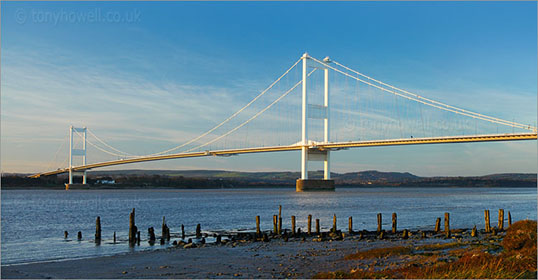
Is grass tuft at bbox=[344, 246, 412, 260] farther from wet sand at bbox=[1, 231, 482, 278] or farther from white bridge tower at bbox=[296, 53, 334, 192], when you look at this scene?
white bridge tower at bbox=[296, 53, 334, 192]

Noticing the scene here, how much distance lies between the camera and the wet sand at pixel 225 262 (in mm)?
14055

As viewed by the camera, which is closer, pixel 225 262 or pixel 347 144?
pixel 225 262

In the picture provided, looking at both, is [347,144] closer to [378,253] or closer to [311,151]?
[311,151]

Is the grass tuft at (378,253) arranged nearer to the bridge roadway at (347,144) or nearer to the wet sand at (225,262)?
the wet sand at (225,262)

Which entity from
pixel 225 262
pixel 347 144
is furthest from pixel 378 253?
pixel 347 144

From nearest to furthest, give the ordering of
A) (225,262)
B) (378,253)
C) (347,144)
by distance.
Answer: (378,253) → (225,262) → (347,144)

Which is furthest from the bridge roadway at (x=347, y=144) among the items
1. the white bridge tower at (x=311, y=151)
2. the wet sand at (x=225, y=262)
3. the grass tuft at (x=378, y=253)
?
the grass tuft at (x=378, y=253)

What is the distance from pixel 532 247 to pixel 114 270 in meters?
11.1

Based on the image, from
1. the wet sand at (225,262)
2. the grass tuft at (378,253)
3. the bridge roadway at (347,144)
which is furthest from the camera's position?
the bridge roadway at (347,144)

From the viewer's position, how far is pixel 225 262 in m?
16.0

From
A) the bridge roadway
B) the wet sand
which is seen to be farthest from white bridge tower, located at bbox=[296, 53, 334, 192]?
the wet sand

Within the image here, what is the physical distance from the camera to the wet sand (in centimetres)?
1405

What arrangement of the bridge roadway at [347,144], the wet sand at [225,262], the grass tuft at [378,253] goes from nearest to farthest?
1. the wet sand at [225,262]
2. the grass tuft at [378,253]
3. the bridge roadway at [347,144]

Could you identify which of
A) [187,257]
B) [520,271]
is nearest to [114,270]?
[187,257]
